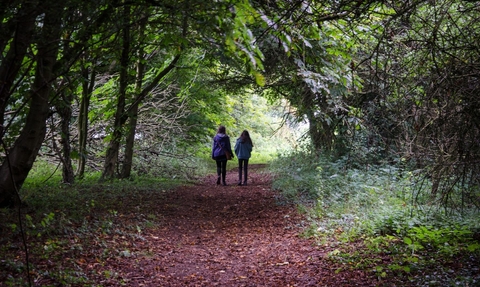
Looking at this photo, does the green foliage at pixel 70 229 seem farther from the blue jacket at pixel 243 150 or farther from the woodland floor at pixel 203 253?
the blue jacket at pixel 243 150

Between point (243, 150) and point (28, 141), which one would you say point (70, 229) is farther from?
point (243, 150)

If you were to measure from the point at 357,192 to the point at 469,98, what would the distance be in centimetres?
499

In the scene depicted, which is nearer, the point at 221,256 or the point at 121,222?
the point at 221,256

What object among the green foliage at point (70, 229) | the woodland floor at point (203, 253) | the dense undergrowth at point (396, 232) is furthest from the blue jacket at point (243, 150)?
the green foliage at point (70, 229)

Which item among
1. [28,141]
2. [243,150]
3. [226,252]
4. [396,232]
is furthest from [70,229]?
[243,150]

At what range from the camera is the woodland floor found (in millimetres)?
5324

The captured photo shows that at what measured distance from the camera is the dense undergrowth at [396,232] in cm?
513

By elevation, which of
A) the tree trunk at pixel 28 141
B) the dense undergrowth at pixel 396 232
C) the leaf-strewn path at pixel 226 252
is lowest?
the leaf-strewn path at pixel 226 252

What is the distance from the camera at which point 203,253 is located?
6.94 metres

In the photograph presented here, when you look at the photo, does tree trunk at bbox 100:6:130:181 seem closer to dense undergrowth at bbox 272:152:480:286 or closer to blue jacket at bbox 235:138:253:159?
blue jacket at bbox 235:138:253:159

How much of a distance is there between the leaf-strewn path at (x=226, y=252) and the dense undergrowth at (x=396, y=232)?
1.06ft

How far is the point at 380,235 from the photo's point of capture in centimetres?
675

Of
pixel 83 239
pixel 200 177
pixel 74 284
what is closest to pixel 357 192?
pixel 83 239

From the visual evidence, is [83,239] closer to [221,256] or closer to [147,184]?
[221,256]
